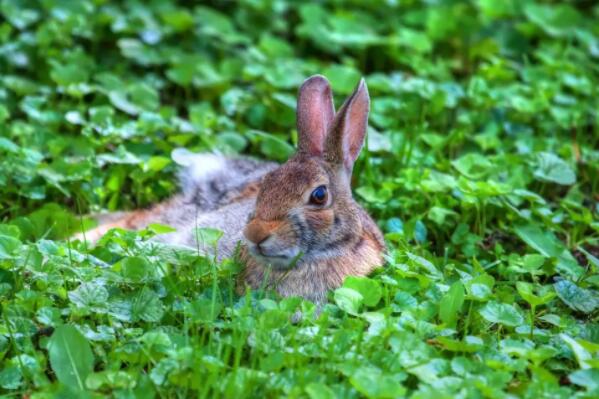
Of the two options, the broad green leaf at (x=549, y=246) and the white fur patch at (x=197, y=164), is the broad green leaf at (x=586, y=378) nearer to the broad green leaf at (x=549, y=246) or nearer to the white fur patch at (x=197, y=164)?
the broad green leaf at (x=549, y=246)

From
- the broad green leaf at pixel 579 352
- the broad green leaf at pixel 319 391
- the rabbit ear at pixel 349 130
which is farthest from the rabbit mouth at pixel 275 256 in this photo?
the broad green leaf at pixel 579 352

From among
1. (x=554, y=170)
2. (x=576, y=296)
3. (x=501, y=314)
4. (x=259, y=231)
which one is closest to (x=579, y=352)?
(x=501, y=314)

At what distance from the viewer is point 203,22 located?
26.9 feet

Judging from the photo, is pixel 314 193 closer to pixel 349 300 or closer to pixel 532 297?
pixel 349 300

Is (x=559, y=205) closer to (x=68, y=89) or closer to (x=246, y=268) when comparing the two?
(x=246, y=268)

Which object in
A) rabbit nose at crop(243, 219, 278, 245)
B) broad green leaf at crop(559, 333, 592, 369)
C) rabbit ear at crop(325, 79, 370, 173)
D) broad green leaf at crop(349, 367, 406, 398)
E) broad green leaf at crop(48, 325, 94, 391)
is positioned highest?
rabbit ear at crop(325, 79, 370, 173)

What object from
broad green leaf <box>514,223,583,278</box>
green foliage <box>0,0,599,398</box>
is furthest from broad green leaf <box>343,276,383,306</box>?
broad green leaf <box>514,223,583,278</box>

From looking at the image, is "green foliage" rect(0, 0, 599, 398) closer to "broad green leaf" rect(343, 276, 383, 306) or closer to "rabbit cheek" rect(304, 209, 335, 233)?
"broad green leaf" rect(343, 276, 383, 306)

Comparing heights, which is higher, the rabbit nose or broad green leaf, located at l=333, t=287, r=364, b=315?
the rabbit nose

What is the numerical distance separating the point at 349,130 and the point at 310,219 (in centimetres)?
66

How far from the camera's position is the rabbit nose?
15.4 ft

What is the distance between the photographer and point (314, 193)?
4.98 metres

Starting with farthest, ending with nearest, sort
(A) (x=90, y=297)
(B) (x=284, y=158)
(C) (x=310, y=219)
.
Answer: (B) (x=284, y=158) → (C) (x=310, y=219) → (A) (x=90, y=297)

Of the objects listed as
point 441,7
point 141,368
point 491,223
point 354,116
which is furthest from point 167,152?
point 441,7
